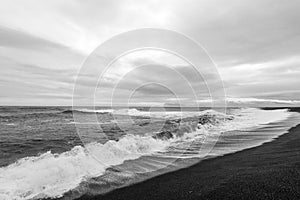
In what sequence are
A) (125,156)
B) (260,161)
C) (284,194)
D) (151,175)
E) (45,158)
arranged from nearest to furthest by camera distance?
1. (284,194)
2. (151,175)
3. (260,161)
4. (45,158)
5. (125,156)

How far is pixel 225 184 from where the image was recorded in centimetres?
437

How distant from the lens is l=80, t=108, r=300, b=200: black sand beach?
12.6 feet

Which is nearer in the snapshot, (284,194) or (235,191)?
(284,194)

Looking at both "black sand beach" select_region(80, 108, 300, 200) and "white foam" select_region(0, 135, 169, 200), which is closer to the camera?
"black sand beach" select_region(80, 108, 300, 200)

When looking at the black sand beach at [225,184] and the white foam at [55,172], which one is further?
the white foam at [55,172]

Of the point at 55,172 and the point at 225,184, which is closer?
the point at 225,184

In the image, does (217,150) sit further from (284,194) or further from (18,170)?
(18,170)

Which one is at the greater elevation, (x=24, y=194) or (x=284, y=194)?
(x=284, y=194)

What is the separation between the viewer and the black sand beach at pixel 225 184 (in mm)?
3828

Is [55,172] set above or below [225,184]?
below

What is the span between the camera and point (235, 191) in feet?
13.0

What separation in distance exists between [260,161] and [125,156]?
488 centimetres

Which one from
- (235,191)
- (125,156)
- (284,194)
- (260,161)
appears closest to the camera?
(284,194)

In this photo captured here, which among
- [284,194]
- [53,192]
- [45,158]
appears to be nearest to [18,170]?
[45,158]
